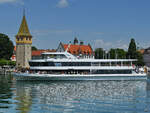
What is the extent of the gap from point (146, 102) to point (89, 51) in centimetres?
9718

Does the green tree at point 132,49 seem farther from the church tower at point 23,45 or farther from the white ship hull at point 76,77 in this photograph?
the church tower at point 23,45

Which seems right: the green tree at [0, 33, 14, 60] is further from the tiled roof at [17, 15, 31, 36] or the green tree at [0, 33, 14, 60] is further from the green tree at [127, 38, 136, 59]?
the green tree at [127, 38, 136, 59]

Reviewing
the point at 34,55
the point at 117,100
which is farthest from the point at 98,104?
the point at 34,55

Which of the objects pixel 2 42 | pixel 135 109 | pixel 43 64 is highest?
pixel 2 42

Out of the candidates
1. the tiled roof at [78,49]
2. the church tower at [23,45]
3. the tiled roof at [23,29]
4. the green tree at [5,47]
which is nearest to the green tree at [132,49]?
the tiled roof at [78,49]

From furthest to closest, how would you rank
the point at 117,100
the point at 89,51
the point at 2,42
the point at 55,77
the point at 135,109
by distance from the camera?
1. the point at 89,51
2. the point at 2,42
3. the point at 55,77
4. the point at 117,100
5. the point at 135,109

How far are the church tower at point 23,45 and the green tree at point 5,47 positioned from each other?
3309 mm

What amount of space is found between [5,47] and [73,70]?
184 ft

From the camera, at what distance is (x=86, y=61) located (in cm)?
5378

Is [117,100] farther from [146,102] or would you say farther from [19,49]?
[19,49]

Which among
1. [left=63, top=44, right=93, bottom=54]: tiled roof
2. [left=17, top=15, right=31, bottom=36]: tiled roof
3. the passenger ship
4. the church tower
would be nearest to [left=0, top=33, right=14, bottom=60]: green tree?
the church tower

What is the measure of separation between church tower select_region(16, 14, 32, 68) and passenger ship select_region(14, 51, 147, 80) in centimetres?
5062

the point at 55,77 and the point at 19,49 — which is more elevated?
the point at 19,49

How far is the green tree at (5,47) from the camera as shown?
103 meters
